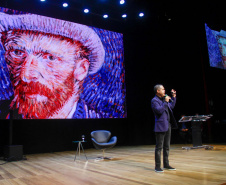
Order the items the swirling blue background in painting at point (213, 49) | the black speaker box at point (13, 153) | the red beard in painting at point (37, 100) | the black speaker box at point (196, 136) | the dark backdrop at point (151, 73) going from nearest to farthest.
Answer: the black speaker box at point (13, 153), the red beard in painting at point (37, 100), the black speaker box at point (196, 136), the dark backdrop at point (151, 73), the swirling blue background in painting at point (213, 49)

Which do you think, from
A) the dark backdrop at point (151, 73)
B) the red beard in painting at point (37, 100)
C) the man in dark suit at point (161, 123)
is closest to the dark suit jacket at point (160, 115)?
the man in dark suit at point (161, 123)

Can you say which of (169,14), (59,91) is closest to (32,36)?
(59,91)

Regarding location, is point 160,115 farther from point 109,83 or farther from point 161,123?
point 109,83

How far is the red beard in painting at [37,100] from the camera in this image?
6.05 metres

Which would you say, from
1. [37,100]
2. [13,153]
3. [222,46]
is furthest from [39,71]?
[222,46]

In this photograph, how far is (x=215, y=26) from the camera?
8.47 metres

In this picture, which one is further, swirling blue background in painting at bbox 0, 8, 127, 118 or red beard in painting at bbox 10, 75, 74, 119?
swirling blue background in painting at bbox 0, 8, 127, 118

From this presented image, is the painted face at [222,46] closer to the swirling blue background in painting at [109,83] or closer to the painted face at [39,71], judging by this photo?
the swirling blue background in painting at [109,83]

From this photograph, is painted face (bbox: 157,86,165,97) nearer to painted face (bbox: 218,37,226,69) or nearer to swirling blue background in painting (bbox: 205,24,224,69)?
swirling blue background in painting (bbox: 205,24,224,69)

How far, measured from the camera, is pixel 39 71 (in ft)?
20.7

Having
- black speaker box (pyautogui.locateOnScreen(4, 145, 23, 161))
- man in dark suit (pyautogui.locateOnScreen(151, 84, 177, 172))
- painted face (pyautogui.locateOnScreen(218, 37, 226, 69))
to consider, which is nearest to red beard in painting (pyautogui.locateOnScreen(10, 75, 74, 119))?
black speaker box (pyautogui.locateOnScreen(4, 145, 23, 161))

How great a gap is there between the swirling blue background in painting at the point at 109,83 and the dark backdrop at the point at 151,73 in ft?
2.03

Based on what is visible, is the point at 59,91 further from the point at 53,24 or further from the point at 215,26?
the point at 215,26

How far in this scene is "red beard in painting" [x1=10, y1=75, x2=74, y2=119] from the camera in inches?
238
